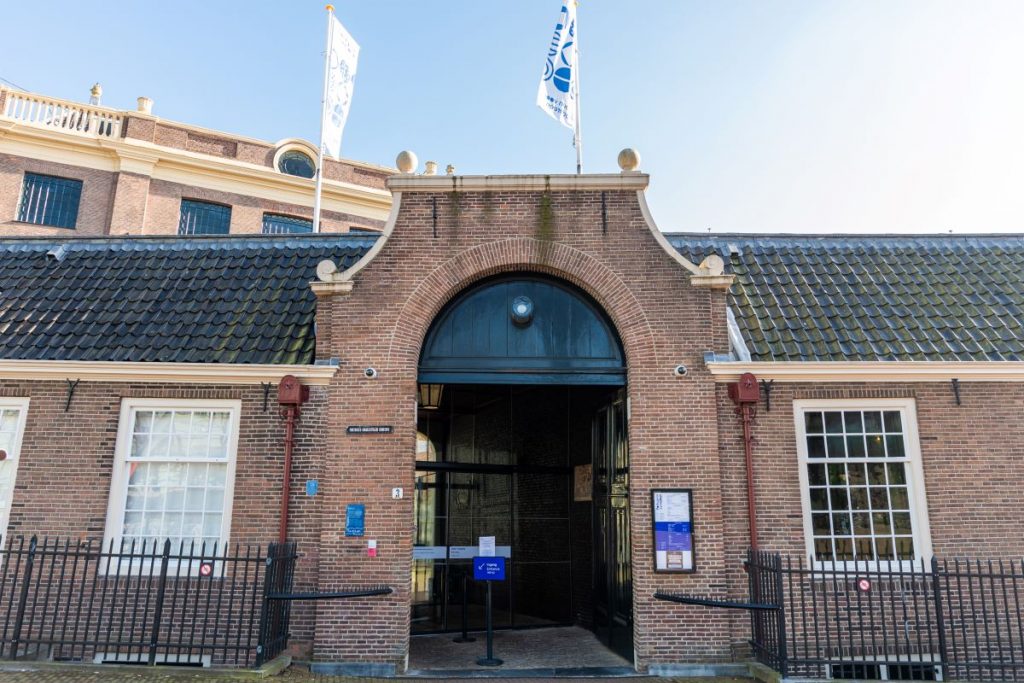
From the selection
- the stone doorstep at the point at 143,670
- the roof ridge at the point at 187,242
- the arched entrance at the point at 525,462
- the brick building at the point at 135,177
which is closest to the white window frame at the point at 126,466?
the stone doorstep at the point at 143,670

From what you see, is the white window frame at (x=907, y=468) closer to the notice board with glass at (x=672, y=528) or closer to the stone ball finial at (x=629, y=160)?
the notice board with glass at (x=672, y=528)

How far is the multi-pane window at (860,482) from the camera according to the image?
32.9 feet

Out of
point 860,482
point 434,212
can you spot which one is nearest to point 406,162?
point 434,212

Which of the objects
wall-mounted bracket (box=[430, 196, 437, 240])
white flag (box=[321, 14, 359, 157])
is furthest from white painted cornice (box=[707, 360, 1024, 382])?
white flag (box=[321, 14, 359, 157])

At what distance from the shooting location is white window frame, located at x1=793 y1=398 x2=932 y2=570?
995 centimetres

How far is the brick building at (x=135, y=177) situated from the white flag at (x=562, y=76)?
15171 mm

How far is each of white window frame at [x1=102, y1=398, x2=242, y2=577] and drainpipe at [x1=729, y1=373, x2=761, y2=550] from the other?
7.44 metres

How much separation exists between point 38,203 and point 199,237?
52.4ft

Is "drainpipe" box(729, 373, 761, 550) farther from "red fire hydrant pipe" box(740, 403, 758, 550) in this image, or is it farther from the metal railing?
the metal railing

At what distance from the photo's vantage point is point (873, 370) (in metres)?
10.3

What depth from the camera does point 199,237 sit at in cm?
1348

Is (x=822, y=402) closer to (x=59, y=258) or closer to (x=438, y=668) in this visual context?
(x=438, y=668)

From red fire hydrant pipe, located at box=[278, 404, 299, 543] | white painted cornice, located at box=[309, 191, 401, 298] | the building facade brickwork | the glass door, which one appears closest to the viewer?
the building facade brickwork

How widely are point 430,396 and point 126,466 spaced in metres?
5.39
